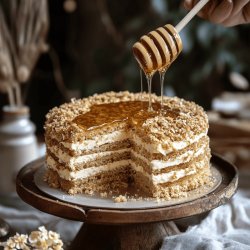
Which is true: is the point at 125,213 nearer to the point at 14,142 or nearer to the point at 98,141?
the point at 98,141

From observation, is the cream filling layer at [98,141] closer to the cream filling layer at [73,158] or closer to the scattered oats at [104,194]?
the cream filling layer at [73,158]

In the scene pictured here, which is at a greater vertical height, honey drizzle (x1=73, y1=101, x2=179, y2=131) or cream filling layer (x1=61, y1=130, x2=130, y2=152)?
honey drizzle (x1=73, y1=101, x2=179, y2=131)

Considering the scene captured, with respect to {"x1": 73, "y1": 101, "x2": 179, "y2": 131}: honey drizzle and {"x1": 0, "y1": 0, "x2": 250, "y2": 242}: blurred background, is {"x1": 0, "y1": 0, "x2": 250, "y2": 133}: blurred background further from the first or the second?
{"x1": 73, "y1": 101, "x2": 179, "y2": 131}: honey drizzle

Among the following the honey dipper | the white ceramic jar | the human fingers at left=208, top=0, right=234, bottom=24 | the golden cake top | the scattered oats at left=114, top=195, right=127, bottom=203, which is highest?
the human fingers at left=208, top=0, right=234, bottom=24

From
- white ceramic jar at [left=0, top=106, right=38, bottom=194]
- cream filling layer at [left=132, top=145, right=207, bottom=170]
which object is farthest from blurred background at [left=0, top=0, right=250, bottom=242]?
cream filling layer at [left=132, top=145, right=207, bottom=170]

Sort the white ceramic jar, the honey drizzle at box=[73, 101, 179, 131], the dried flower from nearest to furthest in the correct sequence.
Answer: the dried flower → the honey drizzle at box=[73, 101, 179, 131] → the white ceramic jar

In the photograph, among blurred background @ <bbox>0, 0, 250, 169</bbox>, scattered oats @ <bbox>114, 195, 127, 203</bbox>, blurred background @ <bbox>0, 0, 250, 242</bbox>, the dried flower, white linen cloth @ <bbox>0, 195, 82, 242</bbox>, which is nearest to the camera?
the dried flower

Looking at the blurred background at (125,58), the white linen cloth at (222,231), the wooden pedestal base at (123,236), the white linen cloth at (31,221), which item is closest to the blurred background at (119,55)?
the blurred background at (125,58)

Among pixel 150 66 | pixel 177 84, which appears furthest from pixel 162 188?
pixel 177 84
